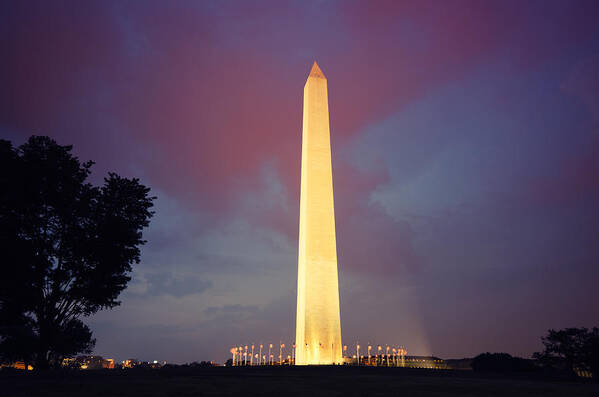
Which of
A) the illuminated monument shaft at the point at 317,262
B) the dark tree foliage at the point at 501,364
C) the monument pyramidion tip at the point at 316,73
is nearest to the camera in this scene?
the dark tree foliage at the point at 501,364

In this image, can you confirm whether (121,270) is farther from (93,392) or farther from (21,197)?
(93,392)

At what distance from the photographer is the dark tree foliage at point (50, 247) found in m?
19.9

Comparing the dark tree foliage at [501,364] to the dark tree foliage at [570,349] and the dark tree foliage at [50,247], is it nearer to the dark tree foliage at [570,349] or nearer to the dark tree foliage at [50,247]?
the dark tree foliage at [570,349]

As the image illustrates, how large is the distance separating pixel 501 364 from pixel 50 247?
2530cm

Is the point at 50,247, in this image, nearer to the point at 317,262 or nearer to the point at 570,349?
the point at 317,262

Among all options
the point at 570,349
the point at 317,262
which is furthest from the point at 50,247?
the point at 570,349

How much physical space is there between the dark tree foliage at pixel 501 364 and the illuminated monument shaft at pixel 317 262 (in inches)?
569

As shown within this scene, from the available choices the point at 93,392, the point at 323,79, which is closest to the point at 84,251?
the point at 93,392

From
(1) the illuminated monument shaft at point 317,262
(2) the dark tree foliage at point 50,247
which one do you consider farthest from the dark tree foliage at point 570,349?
(2) the dark tree foliage at point 50,247

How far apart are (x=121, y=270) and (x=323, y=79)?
3148 centimetres

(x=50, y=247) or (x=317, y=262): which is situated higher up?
(x=317, y=262)

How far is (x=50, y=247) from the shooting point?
2102cm

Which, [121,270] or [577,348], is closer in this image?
[121,270]

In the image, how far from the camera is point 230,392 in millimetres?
10773
